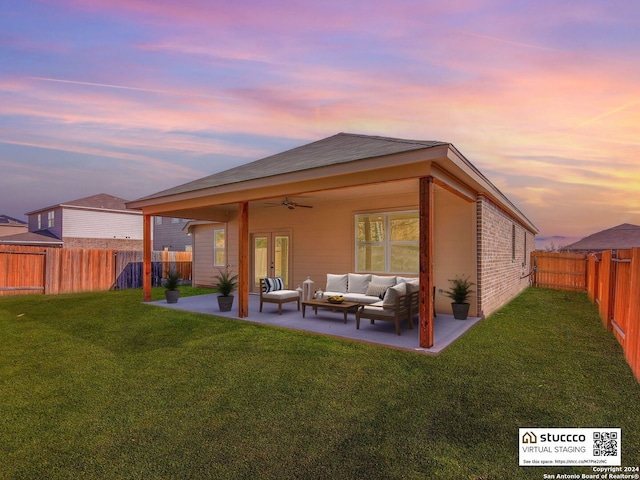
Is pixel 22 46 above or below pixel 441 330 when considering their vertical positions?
above

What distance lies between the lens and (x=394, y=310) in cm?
632

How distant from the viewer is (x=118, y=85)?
356 inches

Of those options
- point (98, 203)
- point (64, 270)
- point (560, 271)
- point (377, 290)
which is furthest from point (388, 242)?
point (98, 203)

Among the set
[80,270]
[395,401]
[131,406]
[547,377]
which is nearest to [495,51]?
[547,377]

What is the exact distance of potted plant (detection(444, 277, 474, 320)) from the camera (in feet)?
25.5

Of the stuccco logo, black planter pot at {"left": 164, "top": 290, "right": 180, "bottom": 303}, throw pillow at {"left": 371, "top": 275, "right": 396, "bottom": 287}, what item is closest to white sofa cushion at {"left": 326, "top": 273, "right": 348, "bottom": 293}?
throw pillow at {"left": 371, "top": 275, "right": 396, "bottom": 287}

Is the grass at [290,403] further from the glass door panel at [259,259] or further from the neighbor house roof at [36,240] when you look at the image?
the neighbor house roof at [36,240]

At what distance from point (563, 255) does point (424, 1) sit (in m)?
14.2

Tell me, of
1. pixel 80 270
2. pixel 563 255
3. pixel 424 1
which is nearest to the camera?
pixel 424 1

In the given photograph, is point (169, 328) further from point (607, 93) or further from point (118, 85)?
point (607, 93)

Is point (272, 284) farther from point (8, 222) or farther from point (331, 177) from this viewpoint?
point (8, 222)

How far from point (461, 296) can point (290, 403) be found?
5691 millimetres

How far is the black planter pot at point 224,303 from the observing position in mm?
8559

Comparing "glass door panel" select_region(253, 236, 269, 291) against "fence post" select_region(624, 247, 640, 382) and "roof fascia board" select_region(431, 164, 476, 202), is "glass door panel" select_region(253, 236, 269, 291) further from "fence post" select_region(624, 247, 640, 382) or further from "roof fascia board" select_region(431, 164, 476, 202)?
"fence post" select_region(624, 247, 640, 382)
